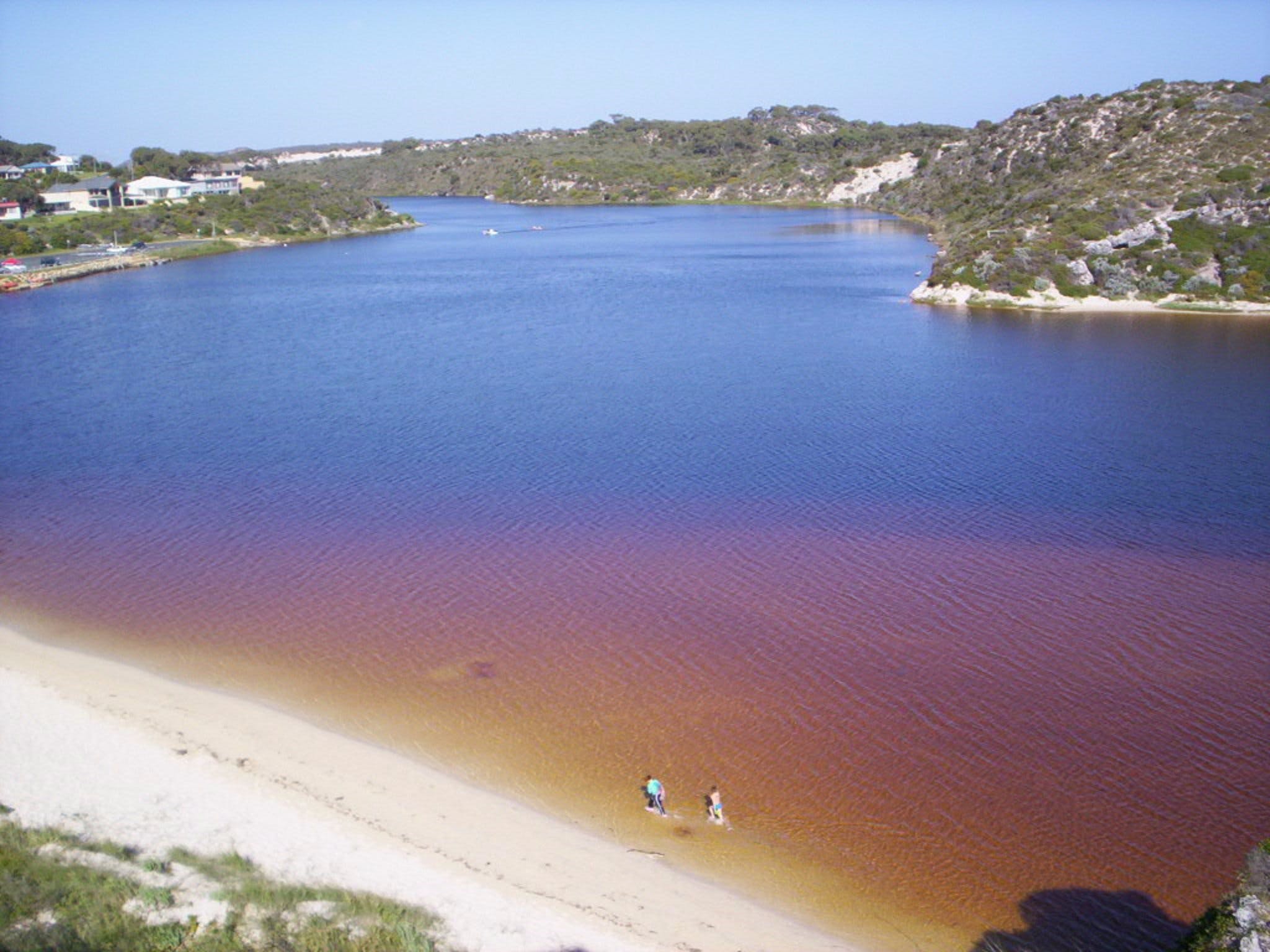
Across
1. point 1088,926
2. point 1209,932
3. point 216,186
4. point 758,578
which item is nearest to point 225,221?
point 216,186

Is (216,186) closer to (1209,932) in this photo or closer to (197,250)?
(197,250)

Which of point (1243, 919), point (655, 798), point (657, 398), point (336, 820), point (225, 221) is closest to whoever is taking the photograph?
point (1243, 919)

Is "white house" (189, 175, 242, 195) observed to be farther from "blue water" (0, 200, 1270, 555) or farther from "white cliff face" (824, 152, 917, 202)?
"white cliff face" (824, 152, 917, 202)

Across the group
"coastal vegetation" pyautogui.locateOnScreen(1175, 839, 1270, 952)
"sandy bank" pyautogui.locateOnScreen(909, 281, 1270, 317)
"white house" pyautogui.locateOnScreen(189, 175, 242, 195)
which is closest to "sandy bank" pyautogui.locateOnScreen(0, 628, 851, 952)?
"coastal vegetation" pyautogui.locateOnScreen(1175, 839, 1270, 952)

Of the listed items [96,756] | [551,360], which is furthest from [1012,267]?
[96,756]

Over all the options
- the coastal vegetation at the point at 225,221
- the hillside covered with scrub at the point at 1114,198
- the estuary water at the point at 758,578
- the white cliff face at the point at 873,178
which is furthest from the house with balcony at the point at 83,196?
the white cliff face at the point at 873,178

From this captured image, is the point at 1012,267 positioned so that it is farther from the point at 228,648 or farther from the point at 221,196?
the point at 221,196

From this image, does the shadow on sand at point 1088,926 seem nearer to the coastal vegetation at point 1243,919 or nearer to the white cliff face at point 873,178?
the coastal vegetation at point 1243,919
